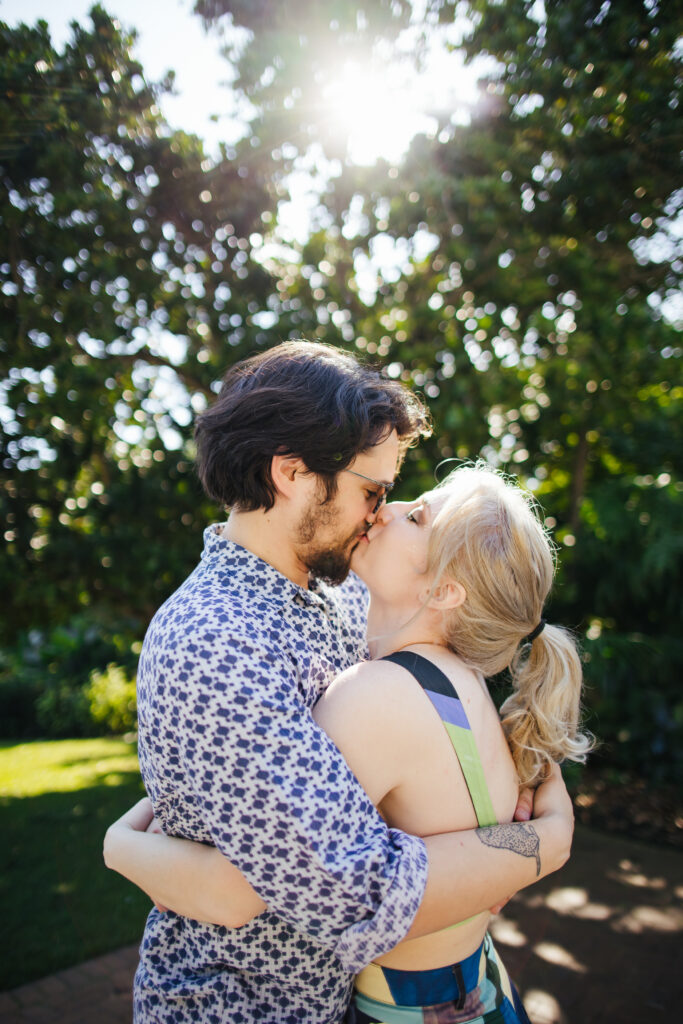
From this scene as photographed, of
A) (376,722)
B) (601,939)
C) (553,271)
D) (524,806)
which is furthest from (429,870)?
(553,271)

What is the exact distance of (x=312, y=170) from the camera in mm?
6094

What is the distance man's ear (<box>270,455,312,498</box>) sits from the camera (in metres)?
1.73

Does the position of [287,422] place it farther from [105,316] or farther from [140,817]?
[105,316]

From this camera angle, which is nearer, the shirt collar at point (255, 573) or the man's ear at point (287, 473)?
the shirt collar at point (255, 573)

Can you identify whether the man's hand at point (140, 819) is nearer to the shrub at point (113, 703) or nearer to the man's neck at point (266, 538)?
the man's neck at point (266, 538)

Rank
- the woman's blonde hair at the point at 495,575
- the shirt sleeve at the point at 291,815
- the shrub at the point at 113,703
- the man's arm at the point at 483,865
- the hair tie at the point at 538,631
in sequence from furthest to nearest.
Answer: the shrub at the point at 113,703 → the hair tie at the point at 538,631 → the woman's blonde hair at the point at 495,575 → the man's arm at the point at 483,865 → the shirt sleeve at the point at 291,815

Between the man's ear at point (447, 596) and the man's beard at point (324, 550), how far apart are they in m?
0.27

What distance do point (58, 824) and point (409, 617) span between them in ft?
20.3

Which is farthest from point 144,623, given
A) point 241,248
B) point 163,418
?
point 241,248

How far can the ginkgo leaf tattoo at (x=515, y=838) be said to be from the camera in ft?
4.91

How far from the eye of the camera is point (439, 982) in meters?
1.57

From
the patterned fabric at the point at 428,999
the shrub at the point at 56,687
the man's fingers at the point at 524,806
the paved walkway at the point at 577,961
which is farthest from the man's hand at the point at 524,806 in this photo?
the shrub at the point at 56,687

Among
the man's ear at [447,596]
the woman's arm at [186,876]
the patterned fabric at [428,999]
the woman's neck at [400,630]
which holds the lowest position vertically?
the patterned fabric at [428,999]

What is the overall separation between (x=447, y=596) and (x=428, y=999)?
3.11ft
